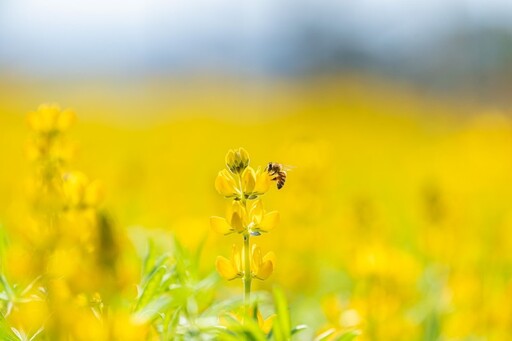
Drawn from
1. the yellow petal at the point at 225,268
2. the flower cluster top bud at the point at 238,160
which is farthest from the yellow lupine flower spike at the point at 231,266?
the flower cluster top bud at the point at 238,160

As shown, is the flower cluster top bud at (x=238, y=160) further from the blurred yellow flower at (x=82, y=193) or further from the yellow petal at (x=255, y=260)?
the blurred yellow flower at (x=82, y=193)

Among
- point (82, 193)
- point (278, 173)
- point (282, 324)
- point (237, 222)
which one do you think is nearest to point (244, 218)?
point (237, 222)

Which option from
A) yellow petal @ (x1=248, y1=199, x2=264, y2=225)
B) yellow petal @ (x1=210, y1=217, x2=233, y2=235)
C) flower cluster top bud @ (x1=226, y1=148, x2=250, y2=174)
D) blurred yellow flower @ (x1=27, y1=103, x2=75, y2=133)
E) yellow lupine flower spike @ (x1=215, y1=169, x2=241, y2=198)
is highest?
blurred yellow flower @ (x1=27, y1=103, x2=75, y2=133)

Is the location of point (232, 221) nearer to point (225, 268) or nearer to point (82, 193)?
point (225, 268)

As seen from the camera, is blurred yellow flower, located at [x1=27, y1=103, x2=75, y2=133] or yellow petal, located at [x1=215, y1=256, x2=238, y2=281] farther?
blurred yellow flower, located at [x1=27, y1=103, x2=75, y2=133]

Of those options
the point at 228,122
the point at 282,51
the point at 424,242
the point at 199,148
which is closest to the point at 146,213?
the point at 424,242

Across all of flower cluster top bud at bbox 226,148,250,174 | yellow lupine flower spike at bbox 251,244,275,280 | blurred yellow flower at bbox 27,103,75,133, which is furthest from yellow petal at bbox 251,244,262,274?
blurred yellow flower at bbox 27,103,75,133

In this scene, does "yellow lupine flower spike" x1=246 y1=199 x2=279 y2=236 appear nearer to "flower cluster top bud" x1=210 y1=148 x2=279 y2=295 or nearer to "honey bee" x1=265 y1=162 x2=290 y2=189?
"flower cluster top bud" x1=210 y1=148 x2=279 y2=295

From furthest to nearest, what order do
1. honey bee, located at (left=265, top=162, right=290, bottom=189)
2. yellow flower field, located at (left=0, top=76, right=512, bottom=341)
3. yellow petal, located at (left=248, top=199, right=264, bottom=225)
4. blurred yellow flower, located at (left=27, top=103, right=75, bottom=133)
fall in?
honey bee, located at (left=265, top=162, right=290, bottom=189), blurred yellow flower, located at (left=27, top=103, right=75, bottom=133), yellow petal, located at (left=248, top=199, right=264, bottom=225), yellow flower field, located at (left=0, top=76, right=512, bottom=341)

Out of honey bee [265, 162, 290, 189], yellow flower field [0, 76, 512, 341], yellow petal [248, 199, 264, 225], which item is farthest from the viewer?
honey bee [265, 162, 290, 189]
